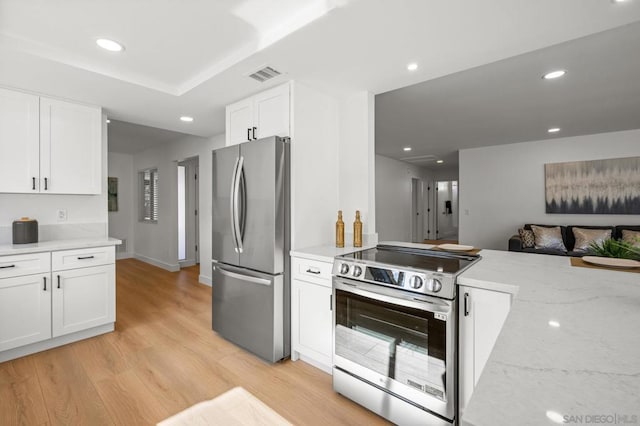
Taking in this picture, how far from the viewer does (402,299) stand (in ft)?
5.56

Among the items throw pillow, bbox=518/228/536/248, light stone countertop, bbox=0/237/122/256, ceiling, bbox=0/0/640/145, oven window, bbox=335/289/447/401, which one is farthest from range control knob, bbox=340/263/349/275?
throw pillow, bbox=518/228/536/248

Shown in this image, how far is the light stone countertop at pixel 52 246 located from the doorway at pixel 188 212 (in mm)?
2989

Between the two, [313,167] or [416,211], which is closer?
[313,167]

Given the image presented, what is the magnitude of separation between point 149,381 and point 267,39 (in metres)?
2.47

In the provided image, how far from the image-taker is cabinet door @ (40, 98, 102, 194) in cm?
279

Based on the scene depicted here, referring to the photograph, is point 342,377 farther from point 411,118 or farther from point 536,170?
point 536,170

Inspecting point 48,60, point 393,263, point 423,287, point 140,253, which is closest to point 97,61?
point 48,60

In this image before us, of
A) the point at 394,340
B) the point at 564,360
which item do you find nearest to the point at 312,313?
the point at 394,340

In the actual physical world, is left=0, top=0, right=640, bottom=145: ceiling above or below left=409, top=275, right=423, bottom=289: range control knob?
above

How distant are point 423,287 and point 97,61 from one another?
9.08 ft

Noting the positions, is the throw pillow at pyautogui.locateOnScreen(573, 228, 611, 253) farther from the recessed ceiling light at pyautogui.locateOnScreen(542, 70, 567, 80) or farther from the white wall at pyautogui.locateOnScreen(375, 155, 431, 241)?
the white wall at pyautogui.locateOnScreen(375, 155, 431, 241)

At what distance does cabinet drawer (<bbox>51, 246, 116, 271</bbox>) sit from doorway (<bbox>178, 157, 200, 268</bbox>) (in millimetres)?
3064

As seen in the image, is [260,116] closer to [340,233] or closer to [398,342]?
[340,233]

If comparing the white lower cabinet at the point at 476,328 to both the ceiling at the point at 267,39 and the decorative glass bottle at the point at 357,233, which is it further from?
the ceiling at the point at 267,39
